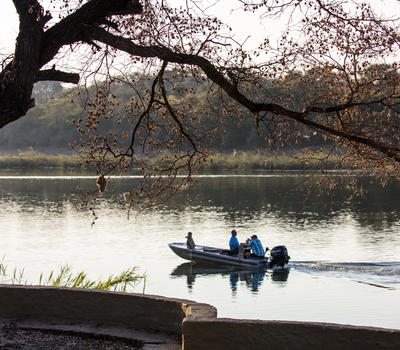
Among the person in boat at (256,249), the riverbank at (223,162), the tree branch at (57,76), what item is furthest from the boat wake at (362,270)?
the riverbank at (223,162)

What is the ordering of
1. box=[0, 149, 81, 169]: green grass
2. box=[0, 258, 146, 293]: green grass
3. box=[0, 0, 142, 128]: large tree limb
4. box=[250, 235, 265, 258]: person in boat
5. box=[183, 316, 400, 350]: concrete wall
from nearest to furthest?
box=[183, 316, 400, 350]: concrete wall, box=[0, 0, 142, 128]: large tree limb, box=[0, 258, 146, 293]: green grass, box=[250, 235, 265, 258]: person in boat, box=[0, 149, 81, 169]: green grass

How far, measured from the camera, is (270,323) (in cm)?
721

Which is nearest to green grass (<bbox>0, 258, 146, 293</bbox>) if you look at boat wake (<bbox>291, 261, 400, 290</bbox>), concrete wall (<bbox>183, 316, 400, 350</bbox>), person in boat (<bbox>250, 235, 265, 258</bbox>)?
person in boat (<bbox>250, 235, 265, 258</bbox>)

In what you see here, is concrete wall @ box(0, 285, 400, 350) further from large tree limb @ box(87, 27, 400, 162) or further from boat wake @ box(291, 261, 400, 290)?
boat wake @ box(291, 261, 400, 290)

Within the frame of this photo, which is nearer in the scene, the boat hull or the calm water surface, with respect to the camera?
the calm water surface

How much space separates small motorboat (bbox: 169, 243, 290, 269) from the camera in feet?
84.1

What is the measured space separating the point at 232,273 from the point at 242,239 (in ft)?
17.3

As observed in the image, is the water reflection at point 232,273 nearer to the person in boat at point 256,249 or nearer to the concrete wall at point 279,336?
the person in boat at point 256,249

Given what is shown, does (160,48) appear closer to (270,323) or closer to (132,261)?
(270,323)

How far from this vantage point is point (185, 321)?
24.0 ft

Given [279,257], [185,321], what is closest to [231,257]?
[279,257]

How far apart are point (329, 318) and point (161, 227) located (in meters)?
17.0

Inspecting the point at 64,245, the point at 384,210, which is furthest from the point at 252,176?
the point at 64,245

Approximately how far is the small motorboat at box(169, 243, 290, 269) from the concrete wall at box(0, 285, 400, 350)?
17000 millimetres
